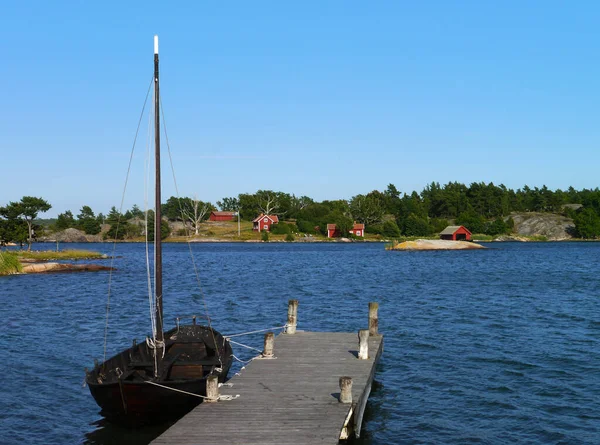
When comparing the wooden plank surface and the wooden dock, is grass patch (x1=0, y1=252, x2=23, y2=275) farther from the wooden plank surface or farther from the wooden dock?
the wooden dock

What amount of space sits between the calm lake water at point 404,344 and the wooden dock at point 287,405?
1.79 meters

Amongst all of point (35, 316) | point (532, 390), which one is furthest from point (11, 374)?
point (532, 390)

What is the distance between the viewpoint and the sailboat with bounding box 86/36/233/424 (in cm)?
1783

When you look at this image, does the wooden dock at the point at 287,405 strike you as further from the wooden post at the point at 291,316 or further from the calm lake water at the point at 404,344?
the wooden post at the point at 291,316

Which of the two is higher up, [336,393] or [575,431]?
[336,393]

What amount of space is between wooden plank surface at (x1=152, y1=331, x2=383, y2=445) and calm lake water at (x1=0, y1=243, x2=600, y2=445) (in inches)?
71.8

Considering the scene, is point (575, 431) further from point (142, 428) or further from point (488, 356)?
point (142, 428)

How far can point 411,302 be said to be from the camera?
50031mm

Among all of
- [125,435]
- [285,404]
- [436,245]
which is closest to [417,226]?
[436,245]

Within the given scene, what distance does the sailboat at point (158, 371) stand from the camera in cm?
1783

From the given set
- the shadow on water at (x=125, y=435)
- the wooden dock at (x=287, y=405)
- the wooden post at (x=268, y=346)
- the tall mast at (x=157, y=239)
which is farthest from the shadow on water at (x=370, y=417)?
the tall mast at (x=157, y=239)

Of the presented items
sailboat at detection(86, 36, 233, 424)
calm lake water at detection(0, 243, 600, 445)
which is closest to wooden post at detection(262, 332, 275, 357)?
sailboat at detection(86, 36, 233, 424)

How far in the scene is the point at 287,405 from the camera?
17.1m

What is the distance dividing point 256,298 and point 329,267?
4022 cm
